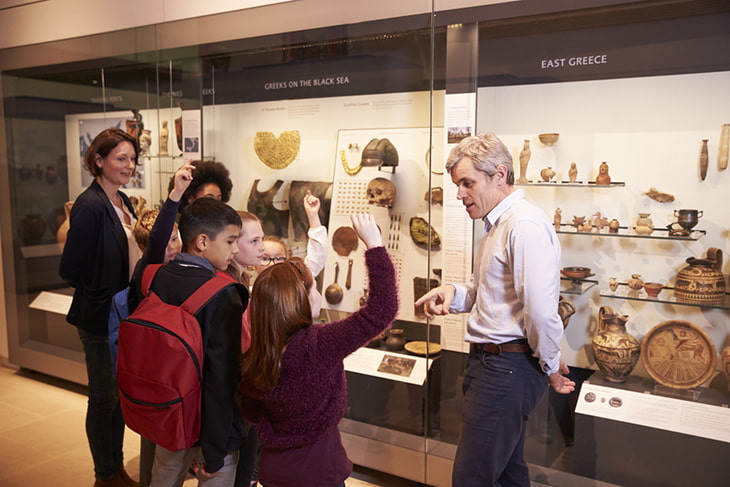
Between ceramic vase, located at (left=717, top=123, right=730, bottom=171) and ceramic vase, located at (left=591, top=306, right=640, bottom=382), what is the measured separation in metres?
0.82

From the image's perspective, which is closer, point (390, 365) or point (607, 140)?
point (607, 140)

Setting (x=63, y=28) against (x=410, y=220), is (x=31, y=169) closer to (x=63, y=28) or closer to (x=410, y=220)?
(x=63, y=28)

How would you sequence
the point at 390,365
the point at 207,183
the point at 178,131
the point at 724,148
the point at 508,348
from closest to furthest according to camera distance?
the point at 508,348, the point at 724,148, the point at 207,183, the point at 390,365, the point at 178,131

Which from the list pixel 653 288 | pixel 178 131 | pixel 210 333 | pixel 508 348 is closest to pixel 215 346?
pixel 210 333

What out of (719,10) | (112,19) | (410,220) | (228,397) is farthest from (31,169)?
(719,10)

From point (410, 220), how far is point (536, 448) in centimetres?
136

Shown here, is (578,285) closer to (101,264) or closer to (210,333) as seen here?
(210,333)

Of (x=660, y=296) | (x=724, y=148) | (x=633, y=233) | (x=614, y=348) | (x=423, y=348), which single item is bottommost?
(x=423, y=348)

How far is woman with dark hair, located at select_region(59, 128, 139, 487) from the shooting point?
3.02 metres

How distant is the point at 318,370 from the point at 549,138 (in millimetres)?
1761

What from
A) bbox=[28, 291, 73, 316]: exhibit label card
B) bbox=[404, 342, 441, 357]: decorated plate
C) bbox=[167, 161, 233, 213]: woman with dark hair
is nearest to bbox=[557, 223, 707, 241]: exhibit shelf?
bbox=[404, 342, 441, 357]: decorated plate

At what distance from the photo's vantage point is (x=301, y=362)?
189cm

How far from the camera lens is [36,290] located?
531 cm

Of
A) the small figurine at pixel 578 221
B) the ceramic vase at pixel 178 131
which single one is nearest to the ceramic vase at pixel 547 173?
the small figurine at pixel 578 221
